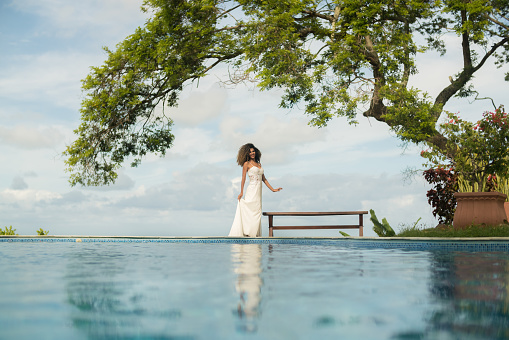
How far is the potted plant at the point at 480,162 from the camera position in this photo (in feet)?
35.1

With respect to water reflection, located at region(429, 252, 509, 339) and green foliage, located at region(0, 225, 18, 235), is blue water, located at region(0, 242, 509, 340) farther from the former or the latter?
green foliage, located at region(0, 225, 18, 235)

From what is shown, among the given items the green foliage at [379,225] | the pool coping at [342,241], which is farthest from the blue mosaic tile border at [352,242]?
the green foliage at [379,225]

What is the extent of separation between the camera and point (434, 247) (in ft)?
28.4

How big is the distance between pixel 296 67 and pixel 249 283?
30.5ft

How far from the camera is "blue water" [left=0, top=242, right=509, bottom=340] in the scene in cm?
251

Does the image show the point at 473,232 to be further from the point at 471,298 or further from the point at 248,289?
the point at 248,289

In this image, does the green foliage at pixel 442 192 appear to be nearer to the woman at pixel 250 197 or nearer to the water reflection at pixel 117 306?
the woman at pixel 250 197

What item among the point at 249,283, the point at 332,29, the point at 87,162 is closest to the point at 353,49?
the point at 332,29

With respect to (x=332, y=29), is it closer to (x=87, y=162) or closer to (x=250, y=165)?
(x=250, y=165)

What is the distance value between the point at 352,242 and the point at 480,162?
3.86 m

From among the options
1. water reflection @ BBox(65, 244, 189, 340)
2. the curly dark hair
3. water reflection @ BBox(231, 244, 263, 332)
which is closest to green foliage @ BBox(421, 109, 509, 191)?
the curly dark hair

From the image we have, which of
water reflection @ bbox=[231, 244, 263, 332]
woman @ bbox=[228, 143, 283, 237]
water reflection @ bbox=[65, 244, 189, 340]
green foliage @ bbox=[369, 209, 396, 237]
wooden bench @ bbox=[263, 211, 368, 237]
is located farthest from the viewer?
green foliage @ bbox=[369, 209, 396, 237]

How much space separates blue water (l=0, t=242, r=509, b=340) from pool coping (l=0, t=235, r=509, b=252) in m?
2.94

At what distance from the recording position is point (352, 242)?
9430 millimetres
